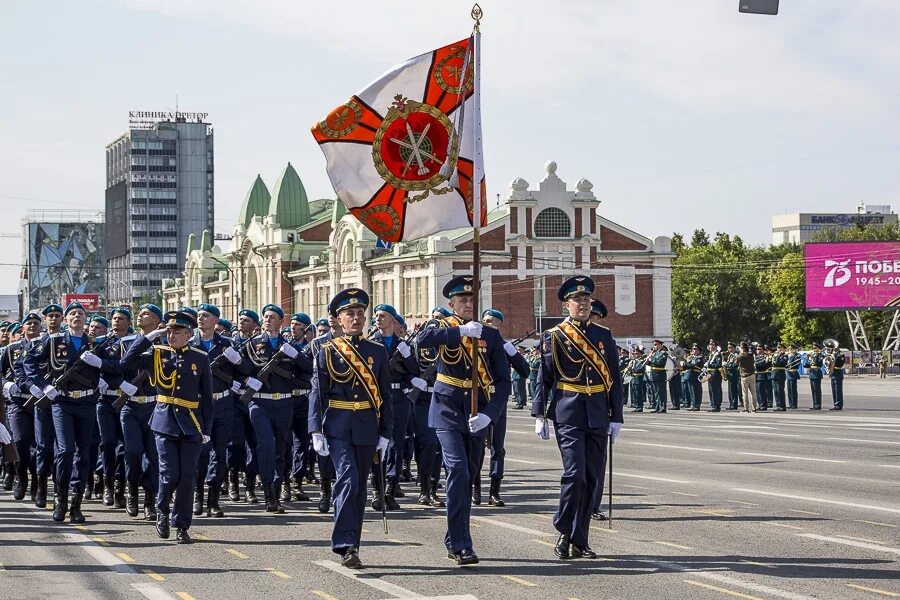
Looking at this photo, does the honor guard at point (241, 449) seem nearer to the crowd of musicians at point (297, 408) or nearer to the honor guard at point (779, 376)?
the crowd of musicians at point (297, 408)

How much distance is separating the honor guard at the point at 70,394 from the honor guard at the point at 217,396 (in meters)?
1.09

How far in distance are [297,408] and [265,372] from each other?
1.11 m

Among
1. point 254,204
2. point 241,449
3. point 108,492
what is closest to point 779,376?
point 241,449

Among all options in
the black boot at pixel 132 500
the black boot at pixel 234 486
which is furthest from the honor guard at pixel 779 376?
the black boot at pixel 132 500

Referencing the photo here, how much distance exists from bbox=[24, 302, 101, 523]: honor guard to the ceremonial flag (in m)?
3.28

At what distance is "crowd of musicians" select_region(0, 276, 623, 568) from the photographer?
34.6ft

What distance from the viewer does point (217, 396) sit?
14.5 metres

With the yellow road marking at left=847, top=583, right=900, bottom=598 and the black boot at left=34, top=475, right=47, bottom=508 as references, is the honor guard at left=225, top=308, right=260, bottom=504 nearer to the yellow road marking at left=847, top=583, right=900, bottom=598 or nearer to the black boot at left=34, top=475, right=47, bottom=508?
the black boot at left=34, top=475, right=47, bottom=508

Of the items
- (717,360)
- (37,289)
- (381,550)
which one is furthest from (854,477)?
(37,289)

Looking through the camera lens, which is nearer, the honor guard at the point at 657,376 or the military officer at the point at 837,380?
the military officer at the point at 837,380

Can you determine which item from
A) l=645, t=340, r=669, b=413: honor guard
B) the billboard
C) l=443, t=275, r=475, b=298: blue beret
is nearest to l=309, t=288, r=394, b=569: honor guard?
l=443, t=275, r=475, b=298: blue beret

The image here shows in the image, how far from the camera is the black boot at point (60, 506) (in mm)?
13664

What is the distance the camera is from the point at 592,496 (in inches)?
417

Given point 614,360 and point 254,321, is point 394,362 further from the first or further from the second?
point 614,360
